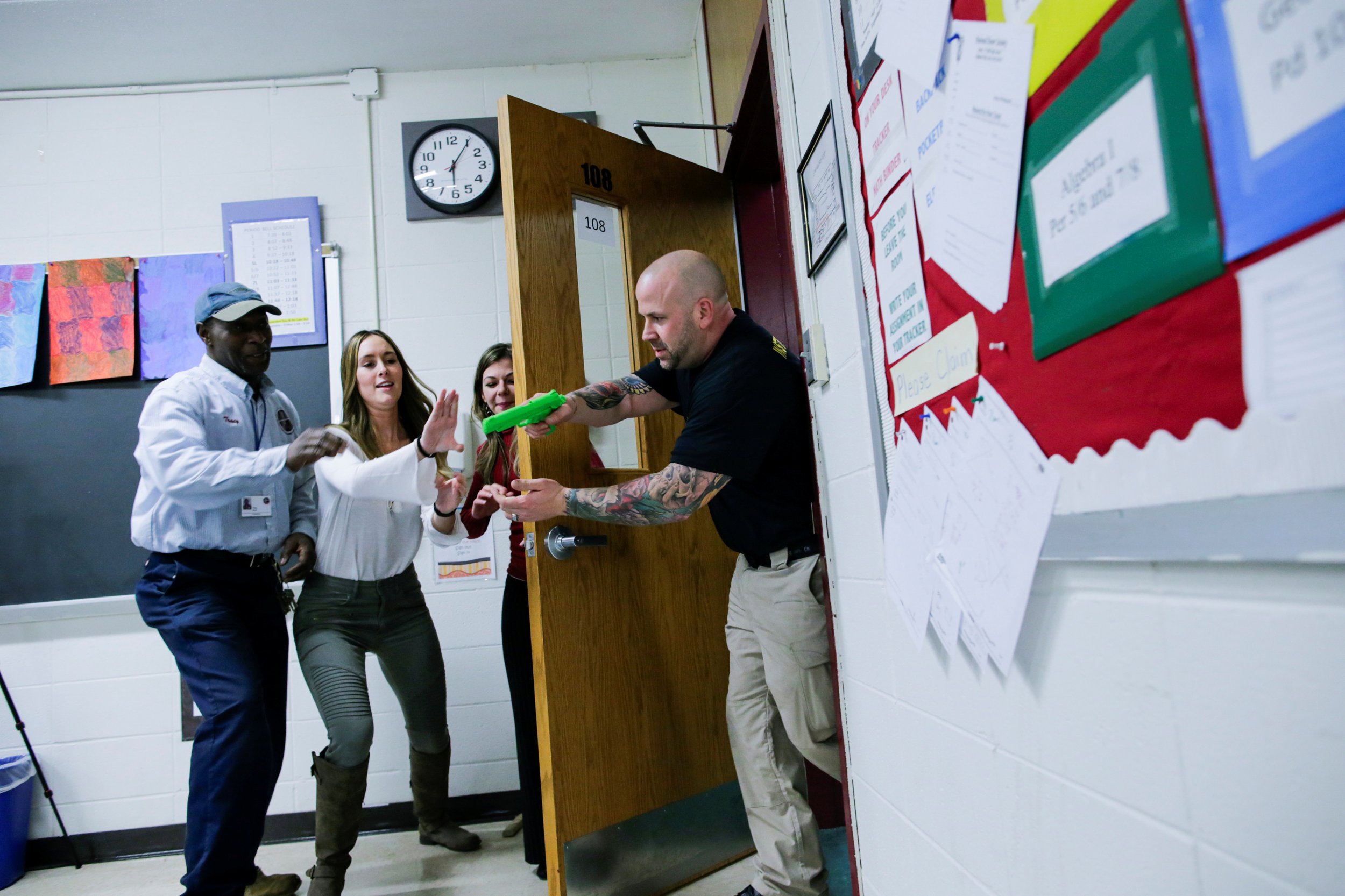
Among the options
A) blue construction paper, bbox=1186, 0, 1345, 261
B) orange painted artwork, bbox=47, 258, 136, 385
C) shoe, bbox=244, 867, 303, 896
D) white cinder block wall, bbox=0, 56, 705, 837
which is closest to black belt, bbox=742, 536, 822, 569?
blue construction paper, bbox=1186, 0, 1345, 261

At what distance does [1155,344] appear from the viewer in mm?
A: 548

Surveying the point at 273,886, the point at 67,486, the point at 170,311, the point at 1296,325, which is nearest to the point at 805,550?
the point at 1296,325

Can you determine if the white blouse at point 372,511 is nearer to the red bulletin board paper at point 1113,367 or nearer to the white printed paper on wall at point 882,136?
the white printed paper on wall at point 882,136

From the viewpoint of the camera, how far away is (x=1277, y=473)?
1.51 ft

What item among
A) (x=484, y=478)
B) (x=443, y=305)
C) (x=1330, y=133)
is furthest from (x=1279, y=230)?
(x=443, y=305)

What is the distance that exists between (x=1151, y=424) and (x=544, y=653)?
4.40 feet

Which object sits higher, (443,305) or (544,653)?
(443,305)

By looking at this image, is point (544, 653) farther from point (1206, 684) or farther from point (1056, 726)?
point (1206, 684)

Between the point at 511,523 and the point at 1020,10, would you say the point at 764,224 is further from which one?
the point at 1020,10

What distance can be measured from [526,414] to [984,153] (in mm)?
1089

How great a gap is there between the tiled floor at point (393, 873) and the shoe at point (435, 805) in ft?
0.10

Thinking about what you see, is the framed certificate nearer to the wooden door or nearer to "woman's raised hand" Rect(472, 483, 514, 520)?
the wooden door

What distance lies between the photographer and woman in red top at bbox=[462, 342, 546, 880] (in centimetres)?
203

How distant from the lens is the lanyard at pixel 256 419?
80.7 inches
